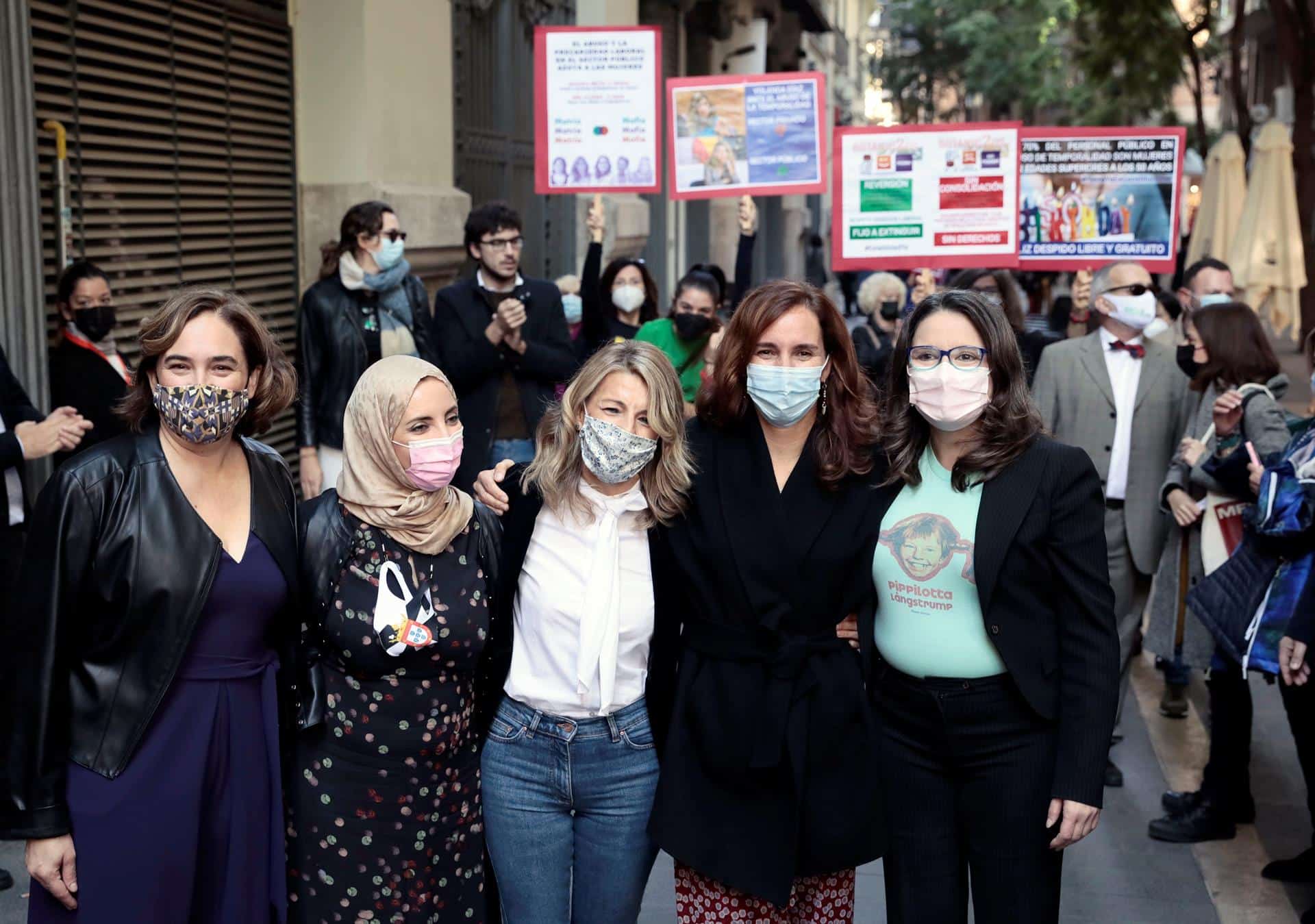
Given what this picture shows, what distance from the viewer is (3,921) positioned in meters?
4.61

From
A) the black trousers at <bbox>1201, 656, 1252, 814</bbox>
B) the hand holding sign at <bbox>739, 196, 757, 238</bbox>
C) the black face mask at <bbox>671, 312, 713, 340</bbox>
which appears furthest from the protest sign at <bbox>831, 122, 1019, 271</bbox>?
the black trousers at <bbox>1201, 656, 1252, 814</bbox>

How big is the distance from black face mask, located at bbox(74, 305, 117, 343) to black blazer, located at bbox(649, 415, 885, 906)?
327 centimetres

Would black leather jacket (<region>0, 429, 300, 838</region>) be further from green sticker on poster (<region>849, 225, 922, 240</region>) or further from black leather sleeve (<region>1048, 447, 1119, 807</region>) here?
green sticker on poster (<region>849, 225, 922, 240</region>)

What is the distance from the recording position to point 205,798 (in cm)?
324

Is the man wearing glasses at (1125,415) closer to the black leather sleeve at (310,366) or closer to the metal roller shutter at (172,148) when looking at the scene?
the black leather sleeve at (310,366)

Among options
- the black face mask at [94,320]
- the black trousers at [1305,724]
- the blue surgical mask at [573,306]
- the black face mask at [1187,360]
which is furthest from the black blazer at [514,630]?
the blue surgical mask at [573,306]

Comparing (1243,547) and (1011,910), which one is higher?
(1243,547)

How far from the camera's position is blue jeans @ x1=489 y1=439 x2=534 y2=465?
6.39m

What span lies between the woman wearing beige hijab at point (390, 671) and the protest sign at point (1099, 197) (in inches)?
187

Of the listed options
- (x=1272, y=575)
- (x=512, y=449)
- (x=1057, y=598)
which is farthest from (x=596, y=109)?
(x=1057, y=598)

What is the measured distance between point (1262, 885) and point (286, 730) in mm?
3649

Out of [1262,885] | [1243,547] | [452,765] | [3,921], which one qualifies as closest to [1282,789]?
[1262,885]

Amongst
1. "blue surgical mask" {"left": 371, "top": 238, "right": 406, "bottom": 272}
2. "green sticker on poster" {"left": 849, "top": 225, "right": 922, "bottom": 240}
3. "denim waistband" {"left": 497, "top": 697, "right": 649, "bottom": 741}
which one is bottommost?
"denim waistband" {"left": 497, "top": 697, "right": 649, "bottom": 741}

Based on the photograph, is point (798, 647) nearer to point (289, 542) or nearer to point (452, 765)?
point (452, 765)
